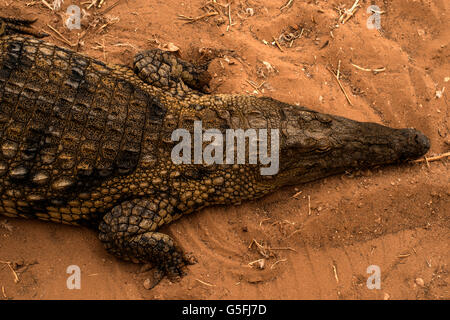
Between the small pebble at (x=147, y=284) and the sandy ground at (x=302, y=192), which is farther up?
the sandy ground at (x=302, y=192)

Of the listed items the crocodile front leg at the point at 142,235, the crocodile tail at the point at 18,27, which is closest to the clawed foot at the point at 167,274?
the crocodile front leg at the point at 142,235

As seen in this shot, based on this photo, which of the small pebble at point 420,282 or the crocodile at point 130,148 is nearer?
the crocodile at point 130,148

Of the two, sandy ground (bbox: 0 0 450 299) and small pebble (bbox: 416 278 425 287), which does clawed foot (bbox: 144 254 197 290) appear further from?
small pebble (bbox: 416 278 425 287)

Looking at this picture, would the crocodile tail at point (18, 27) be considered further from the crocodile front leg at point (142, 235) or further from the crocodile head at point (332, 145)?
the crocodile head at point (332, 145)

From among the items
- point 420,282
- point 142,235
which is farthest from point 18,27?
point 420,282

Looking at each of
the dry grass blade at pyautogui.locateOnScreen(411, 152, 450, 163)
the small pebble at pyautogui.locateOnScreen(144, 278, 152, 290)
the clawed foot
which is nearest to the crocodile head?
the dry grass blade at pyautogui.locateOnScreen(411, 152, 450, 163)

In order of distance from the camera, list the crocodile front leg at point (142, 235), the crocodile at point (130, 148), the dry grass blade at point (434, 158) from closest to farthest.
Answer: the crocodile at point (130, 148), the crocodile front leg at point (142, 235), the dry grass blade at point (434, 158)
